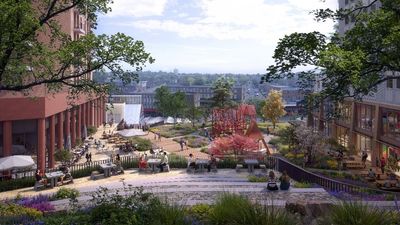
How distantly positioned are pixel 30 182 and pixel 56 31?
12.2 m

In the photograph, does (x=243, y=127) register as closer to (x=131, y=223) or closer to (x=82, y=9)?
(x=82, y=9)

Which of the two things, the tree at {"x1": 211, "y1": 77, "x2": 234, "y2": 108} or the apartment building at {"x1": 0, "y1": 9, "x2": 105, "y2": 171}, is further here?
the tree at {"x1": 211, "y1": 77, "x2": 234, "y2": 108}

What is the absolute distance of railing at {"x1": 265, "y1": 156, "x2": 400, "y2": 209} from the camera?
18.9 meters

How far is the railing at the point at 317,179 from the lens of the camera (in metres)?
18.9

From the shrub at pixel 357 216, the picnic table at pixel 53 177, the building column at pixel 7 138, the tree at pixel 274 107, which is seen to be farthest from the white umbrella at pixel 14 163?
the tree at pixel 274 107

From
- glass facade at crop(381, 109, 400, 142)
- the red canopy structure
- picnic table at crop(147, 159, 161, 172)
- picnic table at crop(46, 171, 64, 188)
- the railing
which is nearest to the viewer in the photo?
the railing

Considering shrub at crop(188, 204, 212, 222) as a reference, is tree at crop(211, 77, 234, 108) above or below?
above

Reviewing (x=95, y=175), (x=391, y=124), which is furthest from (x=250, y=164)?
(x=391, y=124)

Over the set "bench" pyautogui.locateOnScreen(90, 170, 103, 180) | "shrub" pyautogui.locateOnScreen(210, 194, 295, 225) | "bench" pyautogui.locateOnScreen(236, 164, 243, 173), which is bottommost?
"bench" pyautogui.locateOnScreen(90, 170, 103, 180)

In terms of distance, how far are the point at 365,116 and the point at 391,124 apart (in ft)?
21.6

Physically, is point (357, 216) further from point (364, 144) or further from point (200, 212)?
point (364, 144)

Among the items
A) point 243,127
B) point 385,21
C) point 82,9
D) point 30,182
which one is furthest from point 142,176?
point 243,127

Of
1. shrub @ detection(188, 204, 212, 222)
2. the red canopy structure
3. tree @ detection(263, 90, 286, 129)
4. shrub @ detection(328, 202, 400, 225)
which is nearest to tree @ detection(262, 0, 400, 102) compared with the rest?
shrub @ detection(328, 202, 400, 225)

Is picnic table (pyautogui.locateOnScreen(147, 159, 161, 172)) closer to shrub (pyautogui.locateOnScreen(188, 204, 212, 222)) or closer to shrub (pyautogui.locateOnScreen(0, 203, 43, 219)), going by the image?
shrub (pyautogui.locateOnScreen(0, 203, 43, 219))
